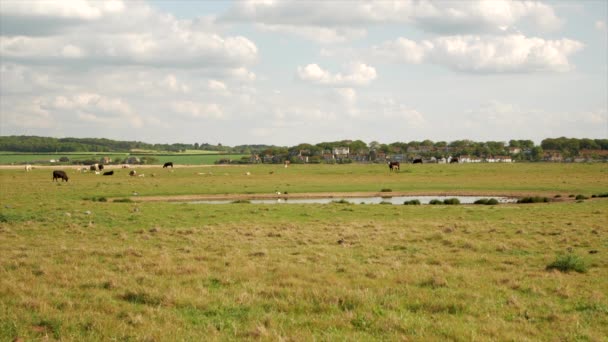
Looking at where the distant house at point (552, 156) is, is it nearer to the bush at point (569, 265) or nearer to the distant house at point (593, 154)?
the distant house at point (593, 154)

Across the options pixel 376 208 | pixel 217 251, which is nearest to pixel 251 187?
pixel 376 208

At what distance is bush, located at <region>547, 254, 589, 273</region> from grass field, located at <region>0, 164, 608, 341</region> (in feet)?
0.54

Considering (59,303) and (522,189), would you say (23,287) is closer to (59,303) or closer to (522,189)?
(59,303)

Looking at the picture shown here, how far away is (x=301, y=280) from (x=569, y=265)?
750 centimetres

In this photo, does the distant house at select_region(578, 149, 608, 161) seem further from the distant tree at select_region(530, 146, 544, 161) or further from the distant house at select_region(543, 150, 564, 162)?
the distant tree at select_region(530, 146, 544, 161)

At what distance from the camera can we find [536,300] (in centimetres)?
1133

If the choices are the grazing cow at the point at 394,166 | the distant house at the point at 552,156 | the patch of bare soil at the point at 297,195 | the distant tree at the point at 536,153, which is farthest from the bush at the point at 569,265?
the distant tree at the point at 536,153

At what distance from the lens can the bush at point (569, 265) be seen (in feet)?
47.4

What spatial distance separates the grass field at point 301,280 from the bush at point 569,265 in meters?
0.16

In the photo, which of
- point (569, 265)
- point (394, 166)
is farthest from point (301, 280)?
point (394, 166)

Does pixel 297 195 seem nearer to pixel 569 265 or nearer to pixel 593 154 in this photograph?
pixel 569 265

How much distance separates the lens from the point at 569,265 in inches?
574

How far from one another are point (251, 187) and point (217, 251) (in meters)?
42.3

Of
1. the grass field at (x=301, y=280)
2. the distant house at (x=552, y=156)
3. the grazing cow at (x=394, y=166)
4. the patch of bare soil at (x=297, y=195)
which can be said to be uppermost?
the distant house at (x=552, y=156)
